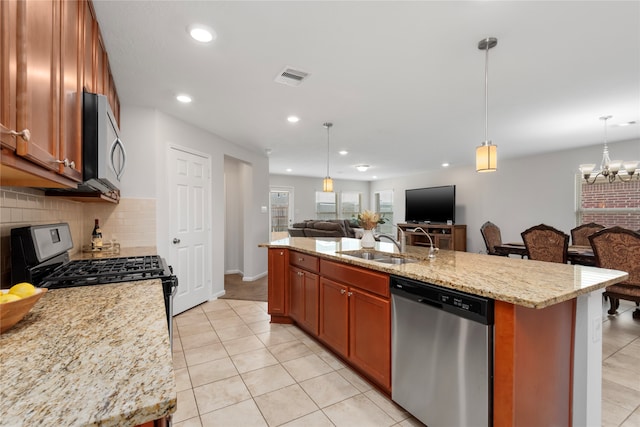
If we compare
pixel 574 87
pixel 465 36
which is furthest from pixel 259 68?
pixel 574 87

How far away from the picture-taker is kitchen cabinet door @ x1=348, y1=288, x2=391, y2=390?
6.47ft

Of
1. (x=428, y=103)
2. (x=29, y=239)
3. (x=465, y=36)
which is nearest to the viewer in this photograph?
(x=29, y=239)

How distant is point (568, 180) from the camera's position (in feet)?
19.0

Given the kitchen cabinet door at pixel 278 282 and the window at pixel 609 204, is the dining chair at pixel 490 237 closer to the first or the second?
the window at pixel 609 204

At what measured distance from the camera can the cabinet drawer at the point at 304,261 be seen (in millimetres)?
2838

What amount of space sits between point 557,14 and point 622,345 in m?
2.97

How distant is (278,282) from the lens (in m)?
3.41

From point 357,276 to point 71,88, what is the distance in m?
1.93

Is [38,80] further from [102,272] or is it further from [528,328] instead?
[528,328]

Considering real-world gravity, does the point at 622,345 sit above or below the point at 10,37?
below

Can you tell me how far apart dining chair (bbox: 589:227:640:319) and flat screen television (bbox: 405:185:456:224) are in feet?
15.1

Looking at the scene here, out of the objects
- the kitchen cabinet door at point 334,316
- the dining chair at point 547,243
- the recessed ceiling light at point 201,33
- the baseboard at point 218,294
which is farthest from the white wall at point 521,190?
the recessed ceiling light at point 201,33

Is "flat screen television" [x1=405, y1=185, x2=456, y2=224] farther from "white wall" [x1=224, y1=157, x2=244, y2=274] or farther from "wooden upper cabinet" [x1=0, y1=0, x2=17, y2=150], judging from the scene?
"wooden upper cabinet" [x1=0, y1=0, x2=17, y2=150]

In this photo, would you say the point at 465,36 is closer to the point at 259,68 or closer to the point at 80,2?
the point at 259,68
